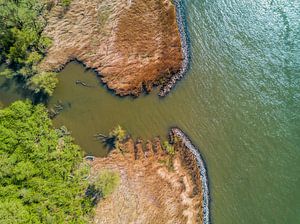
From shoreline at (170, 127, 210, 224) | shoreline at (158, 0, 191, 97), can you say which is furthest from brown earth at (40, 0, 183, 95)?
shoreline at (170, 127, 210, 224)

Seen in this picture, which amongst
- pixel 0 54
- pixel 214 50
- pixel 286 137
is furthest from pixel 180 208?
pixel 0 54

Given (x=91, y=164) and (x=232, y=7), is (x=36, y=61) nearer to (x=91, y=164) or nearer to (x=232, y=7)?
(x=91, y=164)

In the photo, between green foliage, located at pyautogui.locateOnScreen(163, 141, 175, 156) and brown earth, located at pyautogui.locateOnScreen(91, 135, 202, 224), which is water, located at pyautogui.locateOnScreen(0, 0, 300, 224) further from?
brown earth, located at pyautogui.locateOnScreen(91, 135, 202, 224)

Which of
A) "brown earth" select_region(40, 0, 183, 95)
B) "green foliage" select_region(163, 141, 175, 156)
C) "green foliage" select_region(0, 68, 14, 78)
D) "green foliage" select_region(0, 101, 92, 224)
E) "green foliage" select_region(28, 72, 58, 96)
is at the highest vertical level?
"brown earth" select_region(40, 0, 183, 95)

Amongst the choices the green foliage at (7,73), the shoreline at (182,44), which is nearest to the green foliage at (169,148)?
the shoreline at (182,44)

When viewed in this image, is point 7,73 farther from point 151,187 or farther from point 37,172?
point 151,187

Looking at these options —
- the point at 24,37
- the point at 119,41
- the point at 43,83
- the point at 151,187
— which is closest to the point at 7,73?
the point at 43,83
